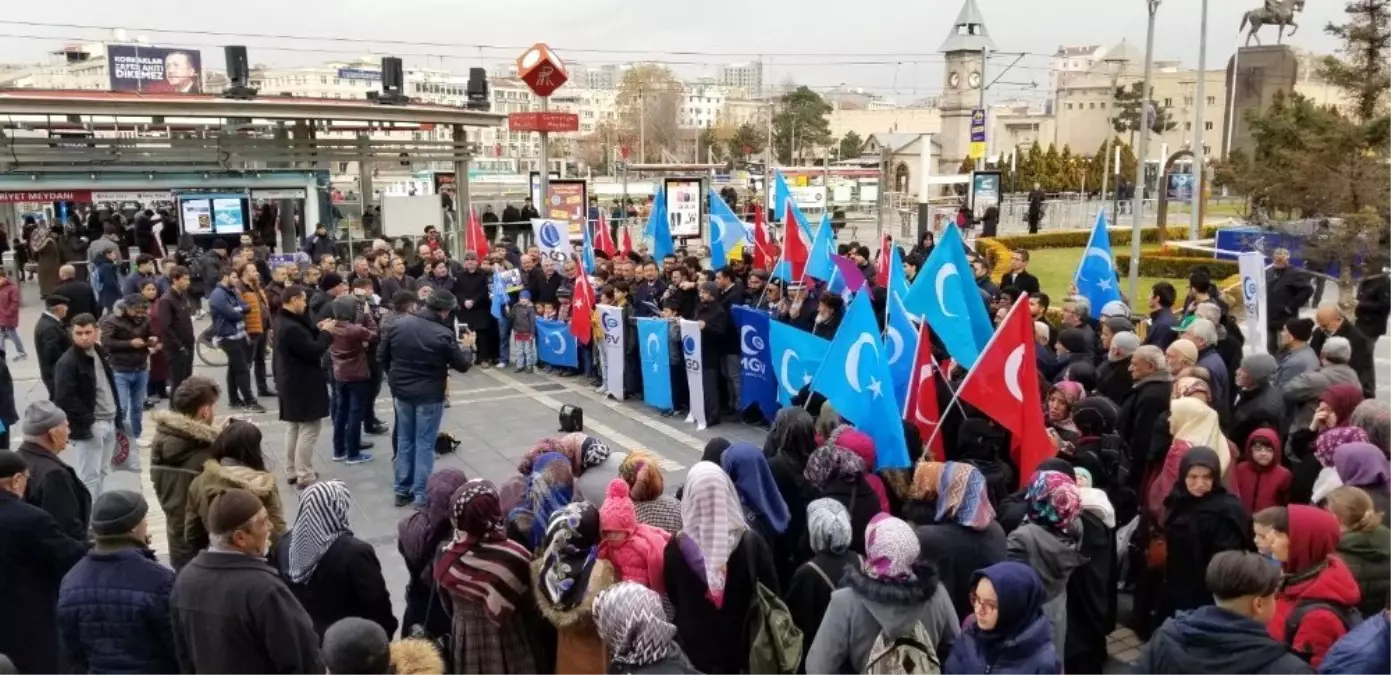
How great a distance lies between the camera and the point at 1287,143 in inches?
682

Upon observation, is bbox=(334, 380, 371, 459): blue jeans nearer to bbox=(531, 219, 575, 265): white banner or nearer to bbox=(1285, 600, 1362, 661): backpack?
bbox=(531, 219, 575, 265): white banner

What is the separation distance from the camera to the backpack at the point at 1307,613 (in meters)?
3.93

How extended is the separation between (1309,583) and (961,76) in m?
70.3

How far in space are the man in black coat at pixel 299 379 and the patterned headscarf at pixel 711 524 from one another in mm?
5281

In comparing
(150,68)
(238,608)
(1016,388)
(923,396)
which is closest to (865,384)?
(923,396)

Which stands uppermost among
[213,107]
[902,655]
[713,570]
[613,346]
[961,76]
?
[961,76]

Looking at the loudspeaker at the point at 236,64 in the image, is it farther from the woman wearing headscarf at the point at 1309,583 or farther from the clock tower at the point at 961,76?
the clock tower at the point at 961,76

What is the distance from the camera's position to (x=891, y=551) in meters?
3.83

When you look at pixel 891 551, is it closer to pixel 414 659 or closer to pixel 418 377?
pixel 414 659

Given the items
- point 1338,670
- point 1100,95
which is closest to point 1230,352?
point 1338,670

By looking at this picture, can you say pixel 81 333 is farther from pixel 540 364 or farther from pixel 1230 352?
pixel 1230 352

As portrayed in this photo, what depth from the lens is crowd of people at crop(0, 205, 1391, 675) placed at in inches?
147

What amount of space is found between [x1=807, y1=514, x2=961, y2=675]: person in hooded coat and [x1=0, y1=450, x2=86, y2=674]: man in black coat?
136 inches

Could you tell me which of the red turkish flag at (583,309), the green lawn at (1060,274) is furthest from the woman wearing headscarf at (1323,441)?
the green lawn at (1060,274)
